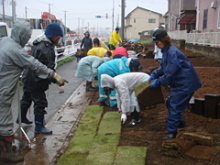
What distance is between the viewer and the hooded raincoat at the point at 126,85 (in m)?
4.84

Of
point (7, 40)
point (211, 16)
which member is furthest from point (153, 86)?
point (211, 16)

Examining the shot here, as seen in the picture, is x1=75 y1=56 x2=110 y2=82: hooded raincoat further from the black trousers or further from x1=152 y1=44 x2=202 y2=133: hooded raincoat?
x1=152 y1=44 x2=202 y2=133: hooded raincoat

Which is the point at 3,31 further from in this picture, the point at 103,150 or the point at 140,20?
the point at 140,20

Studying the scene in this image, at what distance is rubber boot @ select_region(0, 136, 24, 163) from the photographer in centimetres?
358

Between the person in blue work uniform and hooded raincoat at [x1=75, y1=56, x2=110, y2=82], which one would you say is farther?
hooded raincoat at [x1=75, y1=56, x2=110, y2=82]

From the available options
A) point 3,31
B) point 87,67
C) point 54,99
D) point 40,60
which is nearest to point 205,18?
point 3,31

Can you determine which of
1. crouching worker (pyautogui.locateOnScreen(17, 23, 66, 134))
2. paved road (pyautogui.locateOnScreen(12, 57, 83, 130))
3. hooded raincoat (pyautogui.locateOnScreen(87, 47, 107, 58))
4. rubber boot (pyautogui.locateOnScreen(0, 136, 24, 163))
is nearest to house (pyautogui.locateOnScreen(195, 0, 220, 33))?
hooded raincoat (pyautogui.locateOnScreen(87, 47, 107, 58))

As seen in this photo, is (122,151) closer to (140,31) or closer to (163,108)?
(163,108)

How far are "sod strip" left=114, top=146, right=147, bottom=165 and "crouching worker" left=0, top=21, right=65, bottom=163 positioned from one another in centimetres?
145

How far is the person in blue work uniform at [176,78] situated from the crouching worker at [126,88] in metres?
1.06

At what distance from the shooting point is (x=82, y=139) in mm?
4438

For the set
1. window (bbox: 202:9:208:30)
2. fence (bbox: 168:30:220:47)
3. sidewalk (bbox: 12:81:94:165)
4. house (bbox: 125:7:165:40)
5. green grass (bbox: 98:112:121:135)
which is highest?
house (bbox: 125:7:165:40)

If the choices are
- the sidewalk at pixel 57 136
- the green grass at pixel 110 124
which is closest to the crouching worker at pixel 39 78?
the sidewalk at pixel 57 136

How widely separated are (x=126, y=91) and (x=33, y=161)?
207cm
